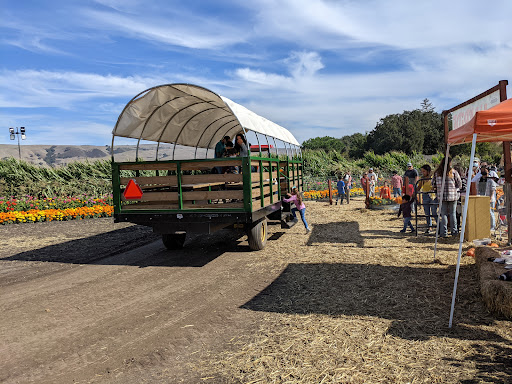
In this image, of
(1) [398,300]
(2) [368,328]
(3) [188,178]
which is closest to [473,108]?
(1) [398,300]

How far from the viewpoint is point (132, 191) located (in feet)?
24.3

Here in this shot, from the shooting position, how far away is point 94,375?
3.33 metres

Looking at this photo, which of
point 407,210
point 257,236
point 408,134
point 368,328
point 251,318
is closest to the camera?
point 368,328

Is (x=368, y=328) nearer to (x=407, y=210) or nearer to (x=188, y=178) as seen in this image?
(x=188, y=178)

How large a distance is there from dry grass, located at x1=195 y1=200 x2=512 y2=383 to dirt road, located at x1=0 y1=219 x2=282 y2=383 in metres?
0.35

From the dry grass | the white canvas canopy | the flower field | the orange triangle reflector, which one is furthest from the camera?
the flower field

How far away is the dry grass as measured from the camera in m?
3.18

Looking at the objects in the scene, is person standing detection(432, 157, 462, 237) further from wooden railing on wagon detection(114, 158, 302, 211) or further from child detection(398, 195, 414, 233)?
wooden railing on wagon detection(114, 158, 302, 211)

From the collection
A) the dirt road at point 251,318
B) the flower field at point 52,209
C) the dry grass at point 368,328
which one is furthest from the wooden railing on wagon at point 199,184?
the flower field at point 52,209

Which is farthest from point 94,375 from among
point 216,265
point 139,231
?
point 139,231

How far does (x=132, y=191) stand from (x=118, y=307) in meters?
2.90

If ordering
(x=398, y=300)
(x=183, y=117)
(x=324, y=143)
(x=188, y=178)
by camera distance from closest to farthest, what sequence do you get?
(x=398, y=300), (x=188, y=178), (x=183, y=117), (x=324, y=143)

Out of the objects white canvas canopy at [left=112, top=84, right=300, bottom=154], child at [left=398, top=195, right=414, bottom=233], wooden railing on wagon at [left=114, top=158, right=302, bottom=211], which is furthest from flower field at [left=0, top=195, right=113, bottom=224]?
child at [left=398, top=195, right=414, bottom=233]

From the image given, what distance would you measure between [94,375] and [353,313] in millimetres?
2776
